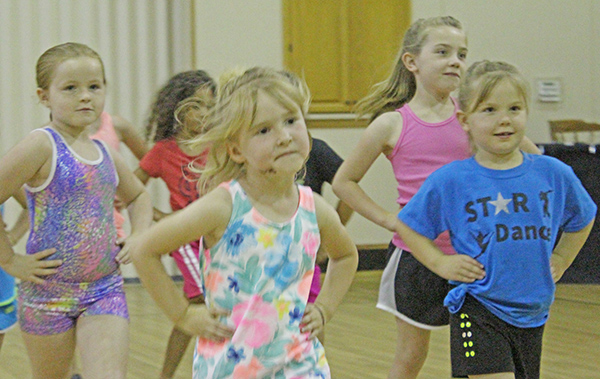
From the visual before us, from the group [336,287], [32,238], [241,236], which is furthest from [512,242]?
[32,238]

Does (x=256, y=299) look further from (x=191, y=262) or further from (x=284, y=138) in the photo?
(x=191, y=262)

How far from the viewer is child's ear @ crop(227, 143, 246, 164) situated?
6.16ft

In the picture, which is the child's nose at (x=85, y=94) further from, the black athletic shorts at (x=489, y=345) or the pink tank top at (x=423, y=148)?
the black athletic shorts at (x=489, y=345)

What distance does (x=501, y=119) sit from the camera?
7.39 feet

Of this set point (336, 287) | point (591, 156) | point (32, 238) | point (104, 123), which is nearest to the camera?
point (336, 287)

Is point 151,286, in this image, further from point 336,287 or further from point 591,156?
point 591,156

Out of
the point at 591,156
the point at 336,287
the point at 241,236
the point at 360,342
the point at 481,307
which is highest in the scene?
the point at 241,236

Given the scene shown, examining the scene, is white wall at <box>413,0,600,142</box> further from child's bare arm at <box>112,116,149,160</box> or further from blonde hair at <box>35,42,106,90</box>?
blonde hair at <box>35,42,106,90</box>

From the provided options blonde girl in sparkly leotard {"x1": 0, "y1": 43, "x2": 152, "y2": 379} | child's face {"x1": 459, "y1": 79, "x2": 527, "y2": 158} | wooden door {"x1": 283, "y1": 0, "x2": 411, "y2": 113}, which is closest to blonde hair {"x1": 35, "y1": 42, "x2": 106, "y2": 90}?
blonde girl in sparkly leotard {"x1": 0, "y1": 43, "x2": 152, "y2": 379}

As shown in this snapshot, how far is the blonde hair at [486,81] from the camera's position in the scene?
2283mm

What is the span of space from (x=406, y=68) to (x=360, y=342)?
201cm

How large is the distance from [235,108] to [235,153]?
0.39 ft

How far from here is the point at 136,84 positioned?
7102 mm

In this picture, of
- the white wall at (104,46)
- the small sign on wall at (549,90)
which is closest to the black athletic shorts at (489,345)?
the white wall at (104,46)
